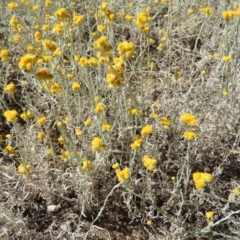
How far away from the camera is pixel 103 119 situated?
2.02 m

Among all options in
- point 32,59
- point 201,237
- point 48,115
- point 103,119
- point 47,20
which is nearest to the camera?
point 32,59

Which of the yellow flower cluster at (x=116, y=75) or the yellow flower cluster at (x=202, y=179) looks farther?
the yellow flower cluster at (x=116, y=75)

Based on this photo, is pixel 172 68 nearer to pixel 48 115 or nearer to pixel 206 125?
pixel 206 125

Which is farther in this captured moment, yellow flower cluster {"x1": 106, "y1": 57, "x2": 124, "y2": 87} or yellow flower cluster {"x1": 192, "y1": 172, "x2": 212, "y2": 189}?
yellow flower cluster {"x1": 106, "y1": 57, "x2": 124, "y2": 87}

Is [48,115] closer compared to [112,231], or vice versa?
[112,231]

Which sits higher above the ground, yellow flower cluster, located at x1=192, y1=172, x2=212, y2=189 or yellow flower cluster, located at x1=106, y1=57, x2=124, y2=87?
yellow flower cluster, located at x1=106, y1=57, x2=124, y2=87

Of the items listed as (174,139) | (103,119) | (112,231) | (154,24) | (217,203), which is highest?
(154,24)

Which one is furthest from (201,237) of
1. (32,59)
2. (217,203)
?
(32,59)

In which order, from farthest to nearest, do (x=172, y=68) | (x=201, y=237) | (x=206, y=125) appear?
(x=172, y=68), (x=206, y=125), (x=201, y=237)

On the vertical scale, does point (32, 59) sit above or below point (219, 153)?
above

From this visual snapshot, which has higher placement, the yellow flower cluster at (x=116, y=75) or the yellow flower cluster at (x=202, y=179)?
the yellow flower cluster at (x=116, y=75)

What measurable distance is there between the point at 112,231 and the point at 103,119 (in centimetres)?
56

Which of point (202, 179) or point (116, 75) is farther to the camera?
point (116, 75)

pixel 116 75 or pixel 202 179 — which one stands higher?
pixel 116 75
